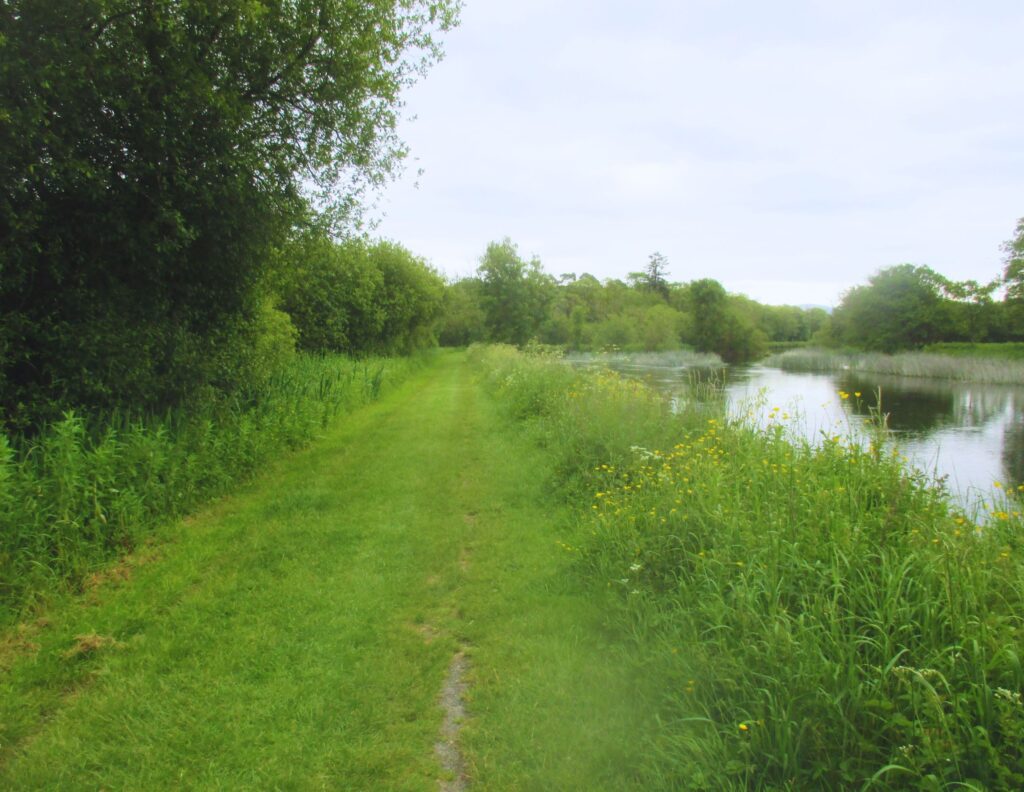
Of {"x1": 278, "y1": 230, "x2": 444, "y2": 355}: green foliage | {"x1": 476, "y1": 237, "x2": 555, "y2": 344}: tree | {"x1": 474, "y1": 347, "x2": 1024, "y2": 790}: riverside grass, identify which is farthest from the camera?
{"x1": 476, "y1": 237, "x2": 555, "y2": 344}: tree

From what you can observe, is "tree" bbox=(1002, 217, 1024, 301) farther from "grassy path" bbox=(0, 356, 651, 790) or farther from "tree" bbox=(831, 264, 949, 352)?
"grassy path" bbox=(0, 356, 651, 790)

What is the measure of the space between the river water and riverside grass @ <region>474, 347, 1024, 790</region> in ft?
2.80

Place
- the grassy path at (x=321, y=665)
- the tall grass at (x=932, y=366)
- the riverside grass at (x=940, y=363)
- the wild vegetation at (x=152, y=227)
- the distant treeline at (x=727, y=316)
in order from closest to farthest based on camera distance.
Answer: the grassy path at (x=321, y=665) → the wild vegetation at (x=152, y=227) → the tall grass at (x=932, y=366) → the riverside grass at (x=940, y=363) → the distant treeline at (x=727, y=316)

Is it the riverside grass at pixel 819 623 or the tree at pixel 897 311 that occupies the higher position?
the tree at pixel 897 311

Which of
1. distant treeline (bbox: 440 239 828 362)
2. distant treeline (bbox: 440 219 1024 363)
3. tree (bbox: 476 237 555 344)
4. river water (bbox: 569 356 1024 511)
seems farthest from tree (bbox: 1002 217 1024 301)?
tree (bbox: 476 237 555 344)

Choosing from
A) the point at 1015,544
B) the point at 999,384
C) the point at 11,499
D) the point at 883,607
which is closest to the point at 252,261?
the point at 11,499

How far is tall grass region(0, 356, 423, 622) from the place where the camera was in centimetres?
424

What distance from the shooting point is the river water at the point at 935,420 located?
6391mm

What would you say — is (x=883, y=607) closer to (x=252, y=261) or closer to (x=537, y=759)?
(x=537, y=759)

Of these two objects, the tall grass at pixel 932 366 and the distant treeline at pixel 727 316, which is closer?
the tall grass at pixel 932 366

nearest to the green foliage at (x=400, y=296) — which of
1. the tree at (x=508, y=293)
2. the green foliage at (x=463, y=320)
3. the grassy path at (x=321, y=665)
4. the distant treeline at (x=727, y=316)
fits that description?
the distant treeline at (x=727, y=316)

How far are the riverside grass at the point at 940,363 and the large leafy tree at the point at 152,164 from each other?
29.5 meters

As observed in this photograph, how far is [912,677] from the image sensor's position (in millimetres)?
2369

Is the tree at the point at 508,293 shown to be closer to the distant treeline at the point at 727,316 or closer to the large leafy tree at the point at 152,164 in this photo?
the distant treeline at the point at 727,316
